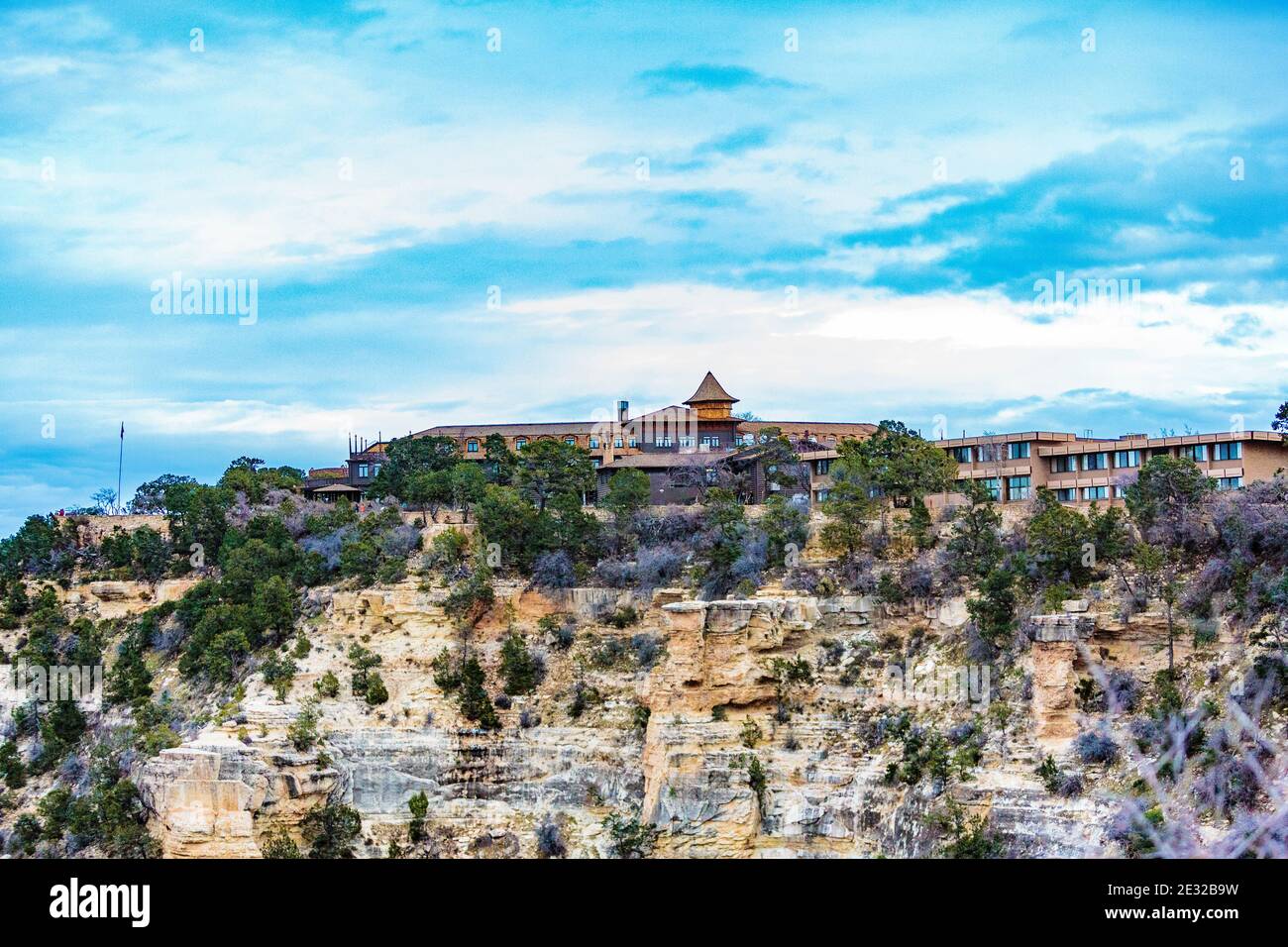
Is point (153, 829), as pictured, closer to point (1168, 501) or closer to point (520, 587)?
point (520, 587)

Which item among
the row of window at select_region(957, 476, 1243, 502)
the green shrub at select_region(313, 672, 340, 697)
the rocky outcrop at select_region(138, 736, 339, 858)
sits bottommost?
the rocky outcrop at select_region(138, 736, 339, 858)

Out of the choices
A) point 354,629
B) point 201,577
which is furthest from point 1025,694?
point 201,577

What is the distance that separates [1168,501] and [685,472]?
1029 inches

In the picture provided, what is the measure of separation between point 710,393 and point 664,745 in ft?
120

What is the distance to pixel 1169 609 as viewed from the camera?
1987 inches

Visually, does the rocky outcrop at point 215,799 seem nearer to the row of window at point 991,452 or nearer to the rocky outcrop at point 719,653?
the rocky outcrop at point 719,653

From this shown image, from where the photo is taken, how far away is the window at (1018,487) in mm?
67812

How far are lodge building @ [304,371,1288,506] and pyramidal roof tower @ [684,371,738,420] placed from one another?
51 mm

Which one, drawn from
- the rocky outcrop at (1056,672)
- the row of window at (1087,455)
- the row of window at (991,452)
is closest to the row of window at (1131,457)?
the row of window at (1087,455)

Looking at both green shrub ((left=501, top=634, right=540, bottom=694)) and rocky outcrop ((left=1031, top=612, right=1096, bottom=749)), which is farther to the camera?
green shrub ((left=501, top=634, right=540, bottom=694))

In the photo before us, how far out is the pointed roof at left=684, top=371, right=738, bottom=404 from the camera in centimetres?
8925

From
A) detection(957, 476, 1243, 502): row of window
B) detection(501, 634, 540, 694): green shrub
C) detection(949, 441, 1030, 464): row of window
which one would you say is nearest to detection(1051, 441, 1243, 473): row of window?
detection(957, 476, 1243, 502): row of window

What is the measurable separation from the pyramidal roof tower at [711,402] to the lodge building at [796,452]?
0.17 feet

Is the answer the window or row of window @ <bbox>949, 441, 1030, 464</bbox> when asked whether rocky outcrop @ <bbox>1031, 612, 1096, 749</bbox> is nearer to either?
the window
